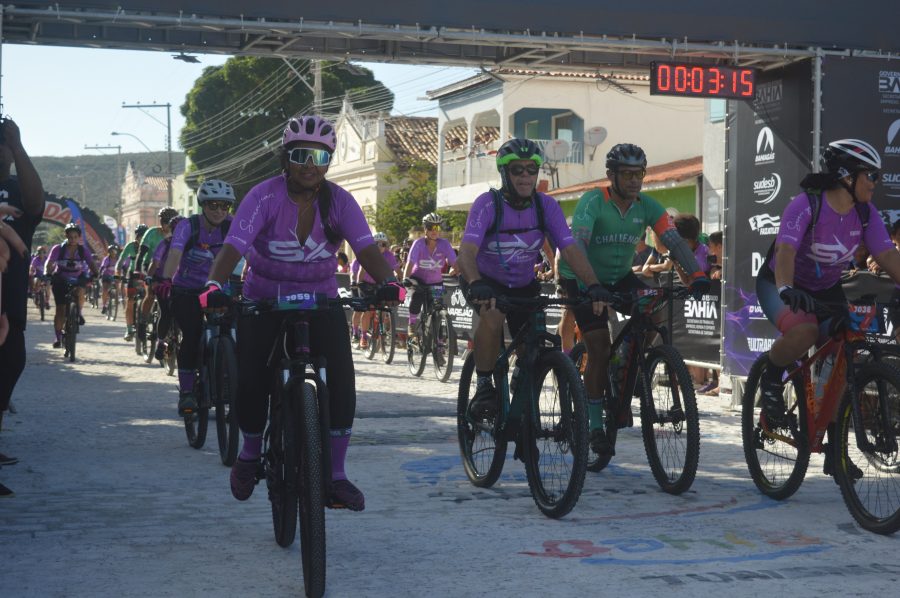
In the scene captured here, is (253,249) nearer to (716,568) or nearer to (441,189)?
(716,568)

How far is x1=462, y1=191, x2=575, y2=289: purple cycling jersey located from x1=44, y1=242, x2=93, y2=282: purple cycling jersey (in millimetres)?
12577

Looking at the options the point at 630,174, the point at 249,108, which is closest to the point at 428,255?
the point at 630,174

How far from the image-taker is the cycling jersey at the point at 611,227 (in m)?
8.38

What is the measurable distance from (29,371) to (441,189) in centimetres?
3244

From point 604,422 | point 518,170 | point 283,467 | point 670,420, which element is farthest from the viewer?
point 604,422

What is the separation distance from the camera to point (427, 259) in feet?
59.1

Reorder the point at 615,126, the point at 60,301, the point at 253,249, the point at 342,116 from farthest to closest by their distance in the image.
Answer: the point at 342,116 < the point at 615,126 < the point at 60,301 < the point at 253,249

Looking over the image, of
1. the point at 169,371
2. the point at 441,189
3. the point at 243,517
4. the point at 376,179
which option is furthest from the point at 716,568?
the point at 376,179

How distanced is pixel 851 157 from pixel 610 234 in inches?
72.6

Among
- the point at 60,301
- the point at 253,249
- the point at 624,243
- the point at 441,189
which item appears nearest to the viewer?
the point at 253,249

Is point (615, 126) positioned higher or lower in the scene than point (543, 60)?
higher

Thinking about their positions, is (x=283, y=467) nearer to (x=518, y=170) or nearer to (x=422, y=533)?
(x=422, y=533)

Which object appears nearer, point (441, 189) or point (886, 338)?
point (886, 338)

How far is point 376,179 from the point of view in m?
56.2
